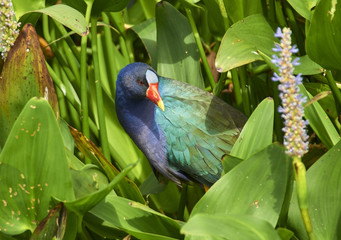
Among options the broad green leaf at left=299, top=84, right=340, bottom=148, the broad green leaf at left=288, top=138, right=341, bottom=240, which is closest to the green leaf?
the broad green leaf at left=299, top=84, right=340, bottom=148

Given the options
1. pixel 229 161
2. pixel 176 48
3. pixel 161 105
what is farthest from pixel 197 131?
pixel 229 161

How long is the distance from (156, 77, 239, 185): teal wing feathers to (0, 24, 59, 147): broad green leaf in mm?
419

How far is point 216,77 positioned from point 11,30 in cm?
87

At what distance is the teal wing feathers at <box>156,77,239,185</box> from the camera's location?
1.46 m

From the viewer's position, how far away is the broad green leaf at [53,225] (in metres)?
0.97

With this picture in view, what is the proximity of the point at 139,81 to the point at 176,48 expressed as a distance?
0.17 metres

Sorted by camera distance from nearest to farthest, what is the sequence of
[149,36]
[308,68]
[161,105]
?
[308,68], [161,105], [149,36]

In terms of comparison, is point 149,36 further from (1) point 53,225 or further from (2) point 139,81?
(1) point 53,225

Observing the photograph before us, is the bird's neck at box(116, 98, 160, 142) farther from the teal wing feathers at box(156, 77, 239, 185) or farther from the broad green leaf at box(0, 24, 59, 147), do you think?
the broad green leaf at box(0, 24, 59, 147)


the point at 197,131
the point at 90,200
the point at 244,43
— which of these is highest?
the point at 244,43

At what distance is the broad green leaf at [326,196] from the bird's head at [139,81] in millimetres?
559

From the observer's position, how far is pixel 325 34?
1038 mm

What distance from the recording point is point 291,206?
3.34 feet

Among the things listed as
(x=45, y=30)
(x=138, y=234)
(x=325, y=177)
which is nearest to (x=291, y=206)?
(x=325, y=177)
